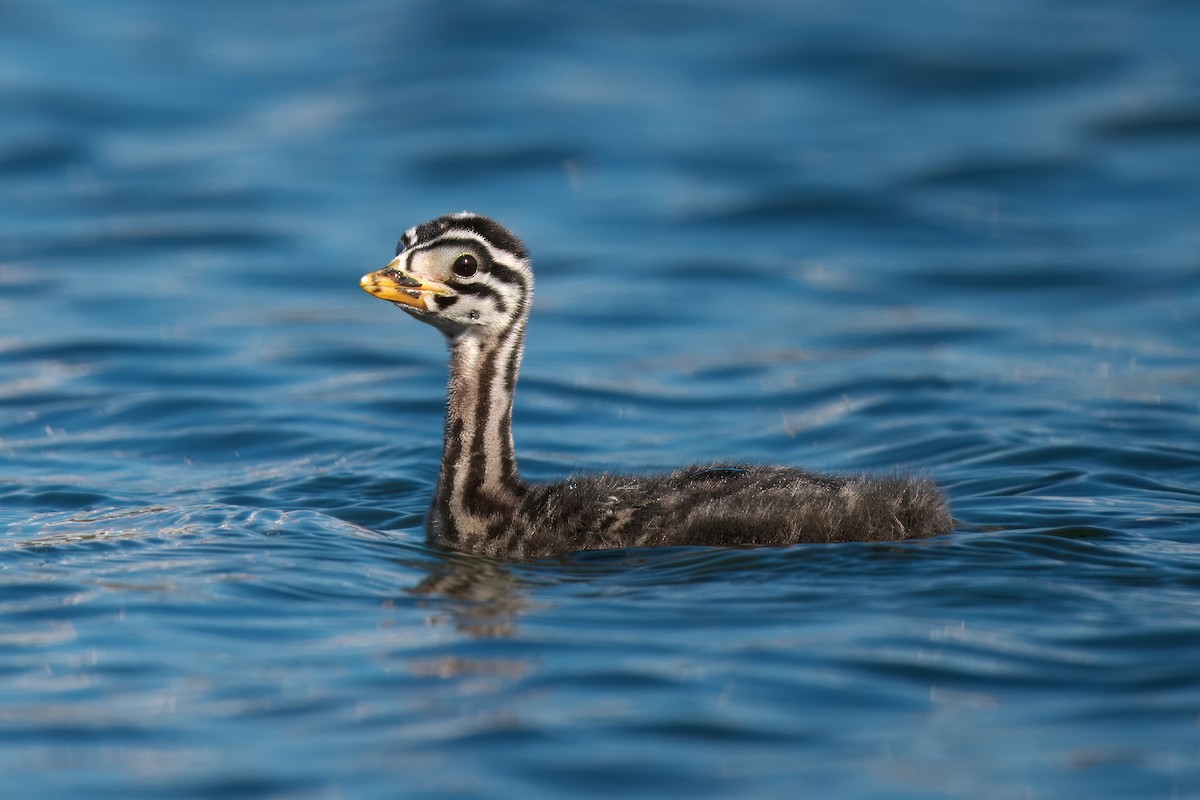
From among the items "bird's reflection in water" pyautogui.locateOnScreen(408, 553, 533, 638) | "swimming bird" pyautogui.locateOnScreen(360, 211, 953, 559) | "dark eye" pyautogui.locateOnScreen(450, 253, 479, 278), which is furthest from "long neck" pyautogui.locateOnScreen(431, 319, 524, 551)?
"dark eye" pyautogui.locateOnScreen(450, 253, 479, 278)

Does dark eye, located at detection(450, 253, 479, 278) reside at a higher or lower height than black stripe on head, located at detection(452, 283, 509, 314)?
higher

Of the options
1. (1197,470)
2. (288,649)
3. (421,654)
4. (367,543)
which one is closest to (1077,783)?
(421,654)

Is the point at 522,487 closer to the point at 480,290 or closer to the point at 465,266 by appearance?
the point at 480,290

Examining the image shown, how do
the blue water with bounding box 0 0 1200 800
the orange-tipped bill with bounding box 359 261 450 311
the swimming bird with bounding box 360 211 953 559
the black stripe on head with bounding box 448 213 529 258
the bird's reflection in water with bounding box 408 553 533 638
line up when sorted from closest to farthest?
the blue water with bounding box 0 0 1200 800
the bird's reflection in water with bounding box 408 553 533 638
the swimming bird with bounding box 360 211 953 559
the orange-tipped bill with bounding box 359 261 450 311
the black stripe on head with bounding box 448 213 529 258

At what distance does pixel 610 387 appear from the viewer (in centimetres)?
2062

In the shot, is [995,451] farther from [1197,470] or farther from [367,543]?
[367,543]

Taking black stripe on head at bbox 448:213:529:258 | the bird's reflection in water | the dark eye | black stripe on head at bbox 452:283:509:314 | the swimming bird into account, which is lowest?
the bird's reflection in water

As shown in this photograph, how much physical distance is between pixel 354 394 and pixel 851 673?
1043cm

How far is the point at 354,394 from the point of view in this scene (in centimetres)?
2012

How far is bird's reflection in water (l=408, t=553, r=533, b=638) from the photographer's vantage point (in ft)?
37.9

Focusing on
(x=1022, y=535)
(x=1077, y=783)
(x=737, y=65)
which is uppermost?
(x=737, y=65)

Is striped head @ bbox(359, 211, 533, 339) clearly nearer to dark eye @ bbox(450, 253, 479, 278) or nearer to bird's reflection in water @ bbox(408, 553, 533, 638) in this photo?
dark eye @ bbox(450, 253, 479, 278)

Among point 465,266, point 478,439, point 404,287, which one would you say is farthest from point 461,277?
point 478,439

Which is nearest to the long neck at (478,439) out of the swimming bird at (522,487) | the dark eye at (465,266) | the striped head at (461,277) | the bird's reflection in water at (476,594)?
the swimming bird at (522,487)
